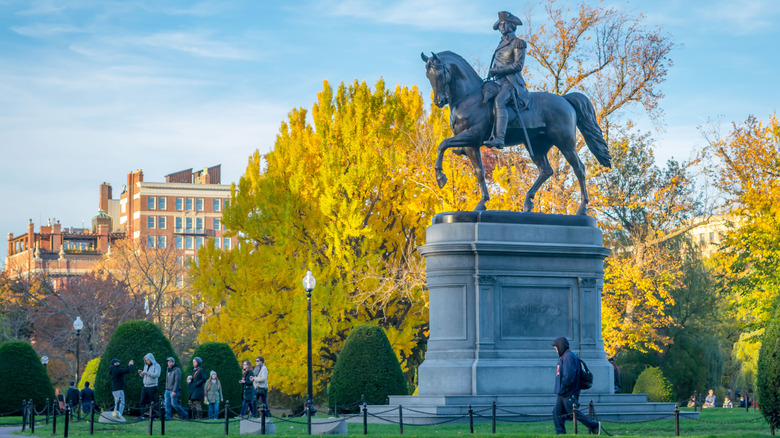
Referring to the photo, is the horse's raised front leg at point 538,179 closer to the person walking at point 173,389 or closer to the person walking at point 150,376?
the person walking at point 173,389

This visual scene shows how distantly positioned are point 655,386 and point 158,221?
100 metres

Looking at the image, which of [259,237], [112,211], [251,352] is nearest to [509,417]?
[251,352]

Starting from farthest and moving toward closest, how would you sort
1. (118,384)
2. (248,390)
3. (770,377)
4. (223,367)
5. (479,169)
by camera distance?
(223,367) < (118,384) < (248,390) < (479,169) < (770,377)

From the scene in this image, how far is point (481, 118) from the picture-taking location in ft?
73.4

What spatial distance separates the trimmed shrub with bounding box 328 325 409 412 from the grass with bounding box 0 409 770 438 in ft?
15.0

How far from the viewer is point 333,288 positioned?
35.8m

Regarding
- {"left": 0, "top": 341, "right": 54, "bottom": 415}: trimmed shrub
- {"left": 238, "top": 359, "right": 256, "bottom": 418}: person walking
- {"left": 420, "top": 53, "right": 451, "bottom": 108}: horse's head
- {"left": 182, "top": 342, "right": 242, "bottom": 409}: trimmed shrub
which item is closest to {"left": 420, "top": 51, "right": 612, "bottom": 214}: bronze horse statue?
{"left": 420, "top": 53, "right": 451, "bottom": 108}: horse's head

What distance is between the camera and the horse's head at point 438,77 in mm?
22062

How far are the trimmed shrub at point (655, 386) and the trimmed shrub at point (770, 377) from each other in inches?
819

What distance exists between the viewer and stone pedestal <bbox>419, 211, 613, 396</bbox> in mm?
20969

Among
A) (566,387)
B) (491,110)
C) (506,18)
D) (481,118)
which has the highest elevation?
(506,18)

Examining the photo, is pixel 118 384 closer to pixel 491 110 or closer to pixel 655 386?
pixel 491 110

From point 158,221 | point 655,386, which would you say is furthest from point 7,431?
point 158,221

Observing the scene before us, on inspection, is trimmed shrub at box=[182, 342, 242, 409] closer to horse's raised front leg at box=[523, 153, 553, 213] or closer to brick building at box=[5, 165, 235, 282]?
horse's raised front leg at box=[523, 153, 553, 213]
